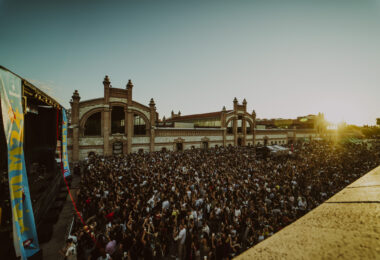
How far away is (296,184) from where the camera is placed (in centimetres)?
1234

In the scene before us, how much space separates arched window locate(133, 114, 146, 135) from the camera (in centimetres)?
2427

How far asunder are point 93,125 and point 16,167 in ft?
65.3

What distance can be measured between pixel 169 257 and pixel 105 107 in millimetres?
20036

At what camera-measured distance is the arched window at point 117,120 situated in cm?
2279

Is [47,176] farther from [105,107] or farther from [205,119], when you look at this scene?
[205,119]

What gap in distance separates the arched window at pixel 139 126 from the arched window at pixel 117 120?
163 cm

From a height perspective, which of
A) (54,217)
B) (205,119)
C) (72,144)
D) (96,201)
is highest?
(205,119)

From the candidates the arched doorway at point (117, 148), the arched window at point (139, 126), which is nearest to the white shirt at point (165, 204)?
the arched doorway at point (117, 148)

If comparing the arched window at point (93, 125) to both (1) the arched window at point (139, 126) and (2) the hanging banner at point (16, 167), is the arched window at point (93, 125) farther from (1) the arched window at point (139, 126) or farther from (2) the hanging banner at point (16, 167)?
(2) the hanging banner at point (16, 167)

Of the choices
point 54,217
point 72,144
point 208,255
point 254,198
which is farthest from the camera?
point 72,144

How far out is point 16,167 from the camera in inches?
139

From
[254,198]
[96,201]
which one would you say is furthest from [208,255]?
[96,201]

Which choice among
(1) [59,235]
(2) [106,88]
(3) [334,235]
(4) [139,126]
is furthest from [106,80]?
(3) [334,235]

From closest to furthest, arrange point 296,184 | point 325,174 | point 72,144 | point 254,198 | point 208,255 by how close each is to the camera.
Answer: point 208,255
point 254,198
point 296,184
point 325,174
point 72,144
